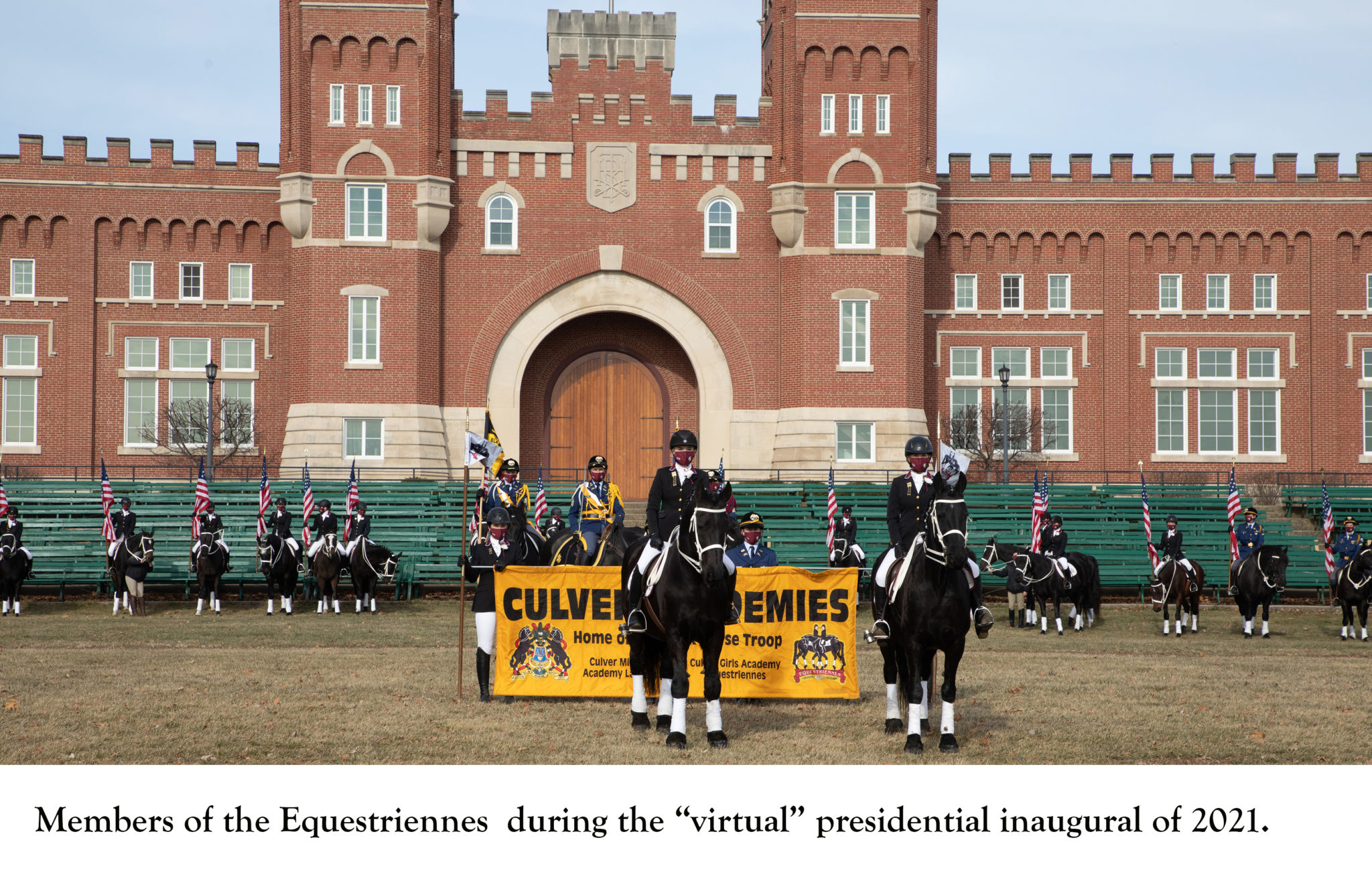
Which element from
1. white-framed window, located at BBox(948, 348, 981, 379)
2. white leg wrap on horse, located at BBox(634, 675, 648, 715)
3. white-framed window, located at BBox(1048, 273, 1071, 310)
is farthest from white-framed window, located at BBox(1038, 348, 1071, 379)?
white leg wrap on horse, located at BBox(634, 675, 648, 715)

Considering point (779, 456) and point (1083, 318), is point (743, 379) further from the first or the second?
point (1083, 318)

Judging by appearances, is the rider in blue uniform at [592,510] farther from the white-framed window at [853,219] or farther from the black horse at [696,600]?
the white-framed window at [853,219]

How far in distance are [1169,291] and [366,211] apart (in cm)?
2687

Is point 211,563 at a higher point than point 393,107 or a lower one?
lower

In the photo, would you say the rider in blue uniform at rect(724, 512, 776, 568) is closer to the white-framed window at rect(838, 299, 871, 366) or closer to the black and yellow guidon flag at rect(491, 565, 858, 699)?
the black and yellow guidon flag at rect(491, 565, 858, 699)

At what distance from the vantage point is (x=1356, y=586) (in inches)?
956

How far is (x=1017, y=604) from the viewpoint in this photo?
27656 millimetres

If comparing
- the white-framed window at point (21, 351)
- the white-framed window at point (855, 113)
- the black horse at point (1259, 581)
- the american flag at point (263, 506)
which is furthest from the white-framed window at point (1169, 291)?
the white-framed window at point (21, 351)

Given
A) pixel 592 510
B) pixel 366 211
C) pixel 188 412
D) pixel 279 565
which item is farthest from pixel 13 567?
pixel 366 211

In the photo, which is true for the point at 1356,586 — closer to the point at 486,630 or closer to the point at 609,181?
the point at 486,630

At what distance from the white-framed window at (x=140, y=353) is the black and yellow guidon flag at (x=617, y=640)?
109 ft

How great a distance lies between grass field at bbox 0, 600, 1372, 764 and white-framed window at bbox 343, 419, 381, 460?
18.7 meters

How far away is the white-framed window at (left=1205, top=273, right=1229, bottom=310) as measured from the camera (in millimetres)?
46031
